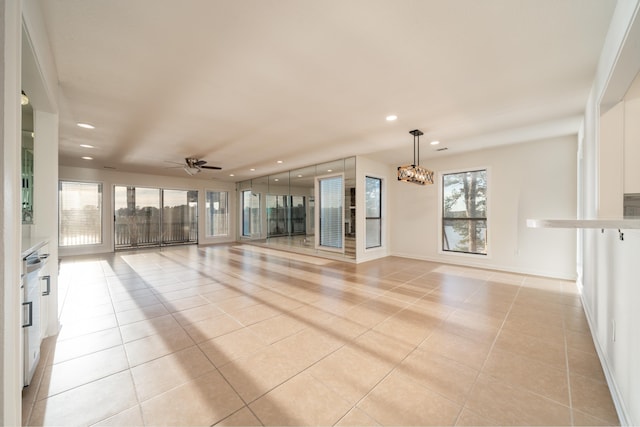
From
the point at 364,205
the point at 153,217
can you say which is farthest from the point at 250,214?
the point at 364,205

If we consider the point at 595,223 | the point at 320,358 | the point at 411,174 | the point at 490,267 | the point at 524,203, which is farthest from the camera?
the point at 490,267

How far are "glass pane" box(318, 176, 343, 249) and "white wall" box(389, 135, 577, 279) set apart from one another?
8.02 feet

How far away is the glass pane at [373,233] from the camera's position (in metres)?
6.82

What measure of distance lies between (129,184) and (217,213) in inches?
126

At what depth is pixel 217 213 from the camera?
35.5ft

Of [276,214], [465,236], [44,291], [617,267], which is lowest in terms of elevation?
[44,291]

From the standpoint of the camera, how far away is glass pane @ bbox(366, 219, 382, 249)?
6.82 metres

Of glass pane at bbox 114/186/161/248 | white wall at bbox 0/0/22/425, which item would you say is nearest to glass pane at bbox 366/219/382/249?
white wall at bbox 0/0/22/425

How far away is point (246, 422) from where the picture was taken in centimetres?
153

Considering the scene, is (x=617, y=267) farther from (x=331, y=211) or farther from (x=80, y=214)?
(x=80, y=214)

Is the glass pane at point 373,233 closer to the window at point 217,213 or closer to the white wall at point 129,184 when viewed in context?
the white wall at point 129,184

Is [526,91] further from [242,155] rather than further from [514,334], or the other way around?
[242,155]

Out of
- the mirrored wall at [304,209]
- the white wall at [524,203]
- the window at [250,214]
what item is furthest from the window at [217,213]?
the white wall at [524,203]

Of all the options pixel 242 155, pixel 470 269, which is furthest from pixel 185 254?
pixel 470 269
